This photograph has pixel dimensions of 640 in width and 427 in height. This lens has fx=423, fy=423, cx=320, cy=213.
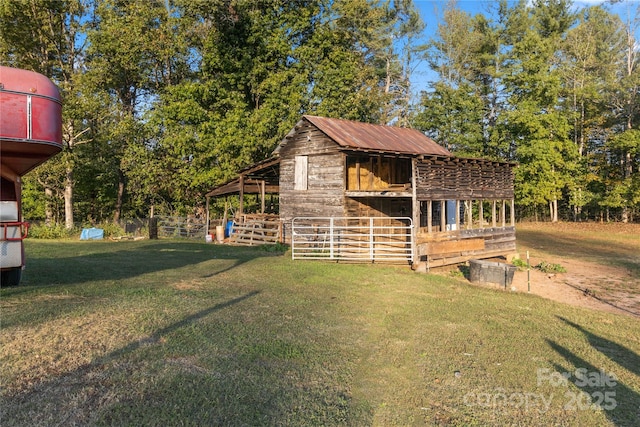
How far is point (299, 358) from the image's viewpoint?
5176 millimetres

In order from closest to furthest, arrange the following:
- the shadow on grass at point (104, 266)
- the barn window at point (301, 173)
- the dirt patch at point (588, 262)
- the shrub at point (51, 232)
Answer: the shadow on grass at point (104, 266) → the dirt patch at point (588, 262) → the barn window at point (301, 173) → the shrub at point (51, 232)

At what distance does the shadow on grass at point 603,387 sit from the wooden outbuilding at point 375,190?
356 inches

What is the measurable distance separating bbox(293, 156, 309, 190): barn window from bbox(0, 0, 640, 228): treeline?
29.6ft

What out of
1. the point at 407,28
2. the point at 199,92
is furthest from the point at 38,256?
the point at 407,28

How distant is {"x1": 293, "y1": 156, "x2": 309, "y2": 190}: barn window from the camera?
19.8 metres

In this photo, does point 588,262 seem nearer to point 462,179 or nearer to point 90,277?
point 462,179

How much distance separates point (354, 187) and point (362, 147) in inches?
105

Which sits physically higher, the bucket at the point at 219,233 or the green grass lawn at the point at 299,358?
the bucket at the point at 219,233

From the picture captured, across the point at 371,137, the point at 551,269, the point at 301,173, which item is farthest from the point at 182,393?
the point at 371,137

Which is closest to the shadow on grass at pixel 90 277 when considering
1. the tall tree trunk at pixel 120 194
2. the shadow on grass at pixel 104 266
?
the shadow on grass at pixel 104 266

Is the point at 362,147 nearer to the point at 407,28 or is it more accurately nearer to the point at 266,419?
the point at 266,419

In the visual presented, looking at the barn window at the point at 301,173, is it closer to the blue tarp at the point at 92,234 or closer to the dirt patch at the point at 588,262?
the dirt patch at the point at 588,262

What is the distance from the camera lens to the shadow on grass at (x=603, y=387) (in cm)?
424

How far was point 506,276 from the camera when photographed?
11727 millimetres
